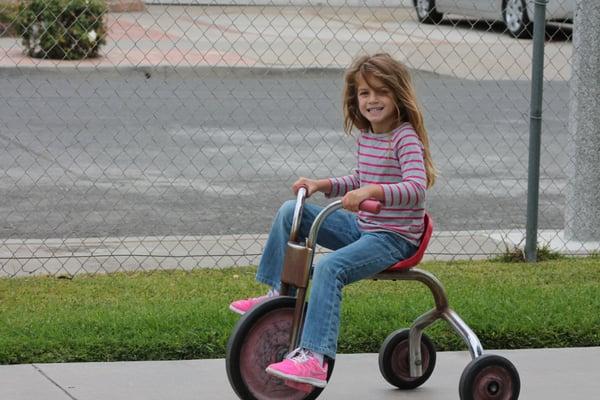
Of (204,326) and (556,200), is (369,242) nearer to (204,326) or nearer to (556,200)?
(204,326)

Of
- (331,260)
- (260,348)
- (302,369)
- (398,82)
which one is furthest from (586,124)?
(302,369)

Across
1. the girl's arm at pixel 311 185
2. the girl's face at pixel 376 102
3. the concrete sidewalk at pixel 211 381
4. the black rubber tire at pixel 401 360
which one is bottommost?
the concrete sidewalk at pixel 211 381

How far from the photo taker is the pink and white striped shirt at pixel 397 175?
467 centimetres

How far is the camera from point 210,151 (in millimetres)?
11281

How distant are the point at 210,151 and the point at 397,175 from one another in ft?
21.5

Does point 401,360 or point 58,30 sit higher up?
point 58,30

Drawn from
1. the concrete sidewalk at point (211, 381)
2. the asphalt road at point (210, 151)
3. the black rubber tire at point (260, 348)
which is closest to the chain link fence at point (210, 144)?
the asphalt road at point (210, 151)

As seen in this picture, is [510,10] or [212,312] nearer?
[212,312]

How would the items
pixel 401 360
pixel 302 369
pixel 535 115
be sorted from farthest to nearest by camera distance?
1. pixel 535 115
2. pixel 401 360
3. pixel 302 369

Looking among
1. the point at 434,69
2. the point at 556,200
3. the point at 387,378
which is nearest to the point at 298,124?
the point at 556,200

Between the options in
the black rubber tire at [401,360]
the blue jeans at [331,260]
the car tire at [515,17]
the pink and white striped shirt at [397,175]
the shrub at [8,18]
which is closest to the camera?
the blue jeans at [331,260]

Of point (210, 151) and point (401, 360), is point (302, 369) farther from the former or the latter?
point (210, 151)

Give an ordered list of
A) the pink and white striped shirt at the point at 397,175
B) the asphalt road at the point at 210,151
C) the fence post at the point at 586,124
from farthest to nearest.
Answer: the asphalt road at the point at 210,151 → the fence post at the point at 586,124 → the pink and white striped shirt at the point at 397,175

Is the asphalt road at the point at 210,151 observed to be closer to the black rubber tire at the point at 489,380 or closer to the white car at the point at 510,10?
the white car at the point at 510,10
